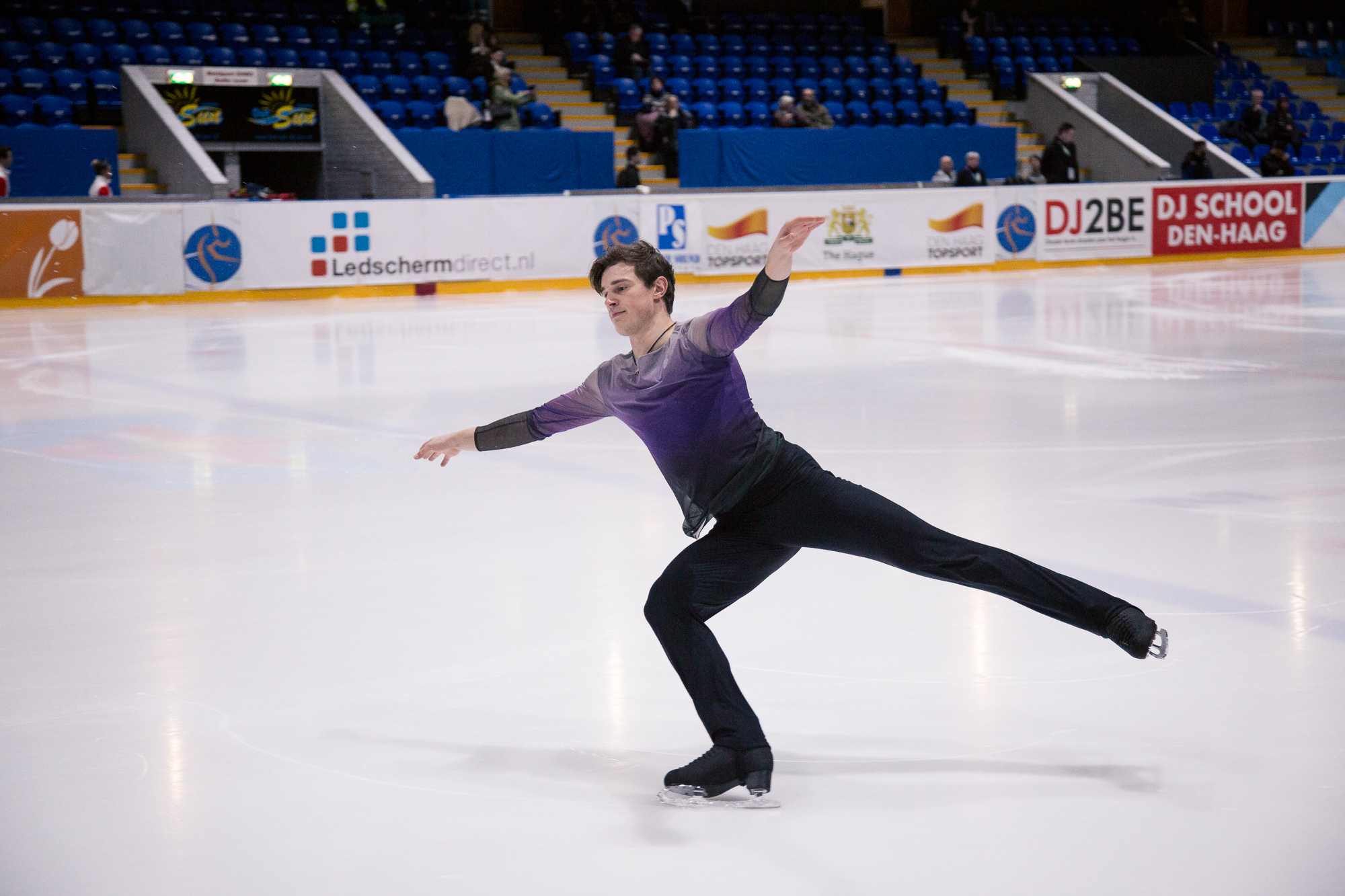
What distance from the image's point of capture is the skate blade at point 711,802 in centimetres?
296

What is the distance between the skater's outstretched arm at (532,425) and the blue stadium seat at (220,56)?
17931 millimetres

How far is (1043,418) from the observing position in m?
8.06

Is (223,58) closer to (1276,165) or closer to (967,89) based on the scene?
(967,89)

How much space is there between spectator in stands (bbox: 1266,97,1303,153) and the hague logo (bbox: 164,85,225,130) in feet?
57.2

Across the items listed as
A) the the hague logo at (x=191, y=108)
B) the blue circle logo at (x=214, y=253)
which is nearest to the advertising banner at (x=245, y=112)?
the the hague logo at (x=191, y=108)

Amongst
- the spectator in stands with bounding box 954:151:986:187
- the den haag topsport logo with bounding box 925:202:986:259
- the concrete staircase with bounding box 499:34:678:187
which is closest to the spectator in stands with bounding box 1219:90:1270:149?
the spectator in stands with bounding box 954:151:986:187

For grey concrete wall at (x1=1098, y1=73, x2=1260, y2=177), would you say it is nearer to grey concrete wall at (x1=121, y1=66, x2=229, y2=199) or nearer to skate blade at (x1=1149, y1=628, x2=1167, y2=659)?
grey concrete wall at (x1=121, y1=66, x2=229, y2=199)

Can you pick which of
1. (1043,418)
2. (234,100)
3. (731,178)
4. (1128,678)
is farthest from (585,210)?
(1128,678)

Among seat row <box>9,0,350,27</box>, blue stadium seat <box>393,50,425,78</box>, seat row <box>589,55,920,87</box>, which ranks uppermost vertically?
seat row <box>9,0,350,27</box>

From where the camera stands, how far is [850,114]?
23.8 metres

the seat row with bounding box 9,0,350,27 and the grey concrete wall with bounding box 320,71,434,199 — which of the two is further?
the seat row with bounding box 9,0,350,27

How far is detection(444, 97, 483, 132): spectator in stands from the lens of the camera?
805 inches

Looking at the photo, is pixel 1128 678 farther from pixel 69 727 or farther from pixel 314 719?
pixel 69 727

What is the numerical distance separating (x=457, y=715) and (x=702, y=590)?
2.90 feet
